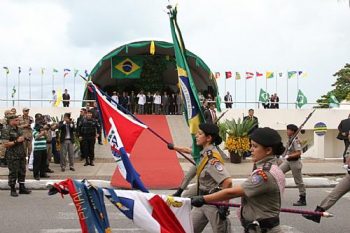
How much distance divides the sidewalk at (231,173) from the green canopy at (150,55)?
1231 centimetres

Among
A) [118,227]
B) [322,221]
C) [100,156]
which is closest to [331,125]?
[100,156]

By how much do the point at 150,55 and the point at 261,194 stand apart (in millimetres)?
28171

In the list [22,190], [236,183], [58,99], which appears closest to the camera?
[22,190]

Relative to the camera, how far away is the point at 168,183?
41.1 feet

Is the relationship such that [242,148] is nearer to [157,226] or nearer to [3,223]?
[3,223]

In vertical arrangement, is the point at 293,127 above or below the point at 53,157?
above

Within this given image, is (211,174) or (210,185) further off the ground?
(211,174)

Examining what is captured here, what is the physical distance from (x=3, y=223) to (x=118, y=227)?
1850 millimetres

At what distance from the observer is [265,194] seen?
4.18 meters

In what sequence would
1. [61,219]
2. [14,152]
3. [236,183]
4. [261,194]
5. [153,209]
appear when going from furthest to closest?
1. [236,183]
2. [14,152]
3. [61,219]
4. [153,209]
5. [261,194]

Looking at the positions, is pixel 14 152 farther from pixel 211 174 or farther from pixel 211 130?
pixel 211 174

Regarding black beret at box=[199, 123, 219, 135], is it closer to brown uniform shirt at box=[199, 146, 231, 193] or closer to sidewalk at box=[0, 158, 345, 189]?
brown uniform shirt at box=[199, 146, 231, 193]

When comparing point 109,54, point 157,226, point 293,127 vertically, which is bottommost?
point 157,226

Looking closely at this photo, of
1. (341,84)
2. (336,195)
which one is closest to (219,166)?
(336,195)
